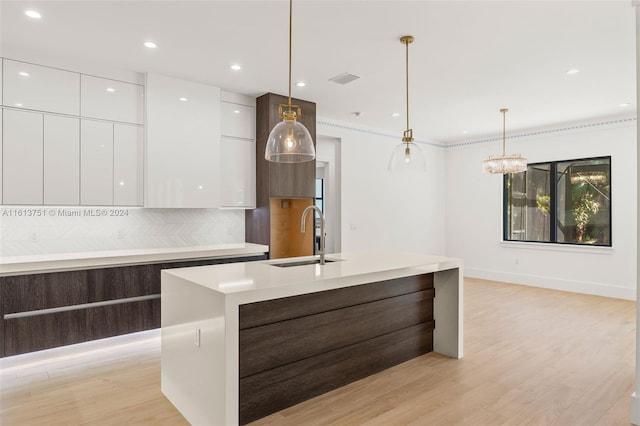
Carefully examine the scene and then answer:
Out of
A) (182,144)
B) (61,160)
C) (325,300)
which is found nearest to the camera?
(325,300)

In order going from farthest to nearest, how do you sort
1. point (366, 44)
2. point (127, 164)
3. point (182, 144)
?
1. point (182, 144)
2. point (127, 164)
3. point (366, 44)

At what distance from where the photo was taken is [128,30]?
10.5ft

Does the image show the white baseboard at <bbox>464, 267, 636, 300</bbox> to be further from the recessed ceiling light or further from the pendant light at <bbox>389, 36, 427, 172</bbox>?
the recessed ceiling light

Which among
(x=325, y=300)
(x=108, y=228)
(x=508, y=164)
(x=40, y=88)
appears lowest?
(x=325, y=300)

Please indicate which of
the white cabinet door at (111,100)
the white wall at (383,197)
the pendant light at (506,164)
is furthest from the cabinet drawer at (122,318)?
the pendant light at (506,164)

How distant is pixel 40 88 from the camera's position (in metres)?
3.65

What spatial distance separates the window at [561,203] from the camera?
6.24 metres

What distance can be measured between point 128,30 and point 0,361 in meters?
3.01

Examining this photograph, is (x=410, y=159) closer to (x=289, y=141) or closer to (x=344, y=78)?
(x=289, y=141)

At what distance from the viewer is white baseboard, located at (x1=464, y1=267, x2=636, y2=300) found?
587 cm

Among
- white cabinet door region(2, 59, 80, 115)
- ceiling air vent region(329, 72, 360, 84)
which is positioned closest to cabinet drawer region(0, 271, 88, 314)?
white cabinet door region(2, 59, 80, 115)

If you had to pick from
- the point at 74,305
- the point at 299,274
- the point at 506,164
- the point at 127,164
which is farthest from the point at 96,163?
the point at 506,164

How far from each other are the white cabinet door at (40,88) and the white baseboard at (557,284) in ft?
23.3

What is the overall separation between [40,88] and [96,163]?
82 centimetres
